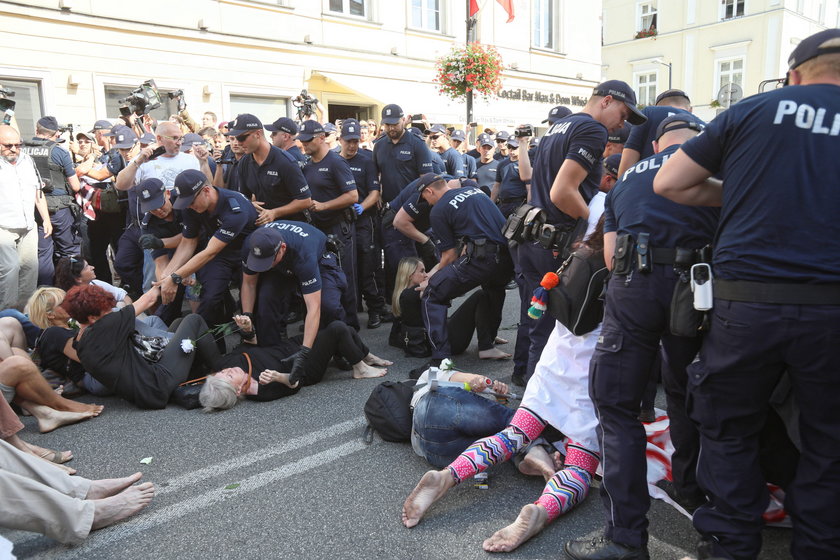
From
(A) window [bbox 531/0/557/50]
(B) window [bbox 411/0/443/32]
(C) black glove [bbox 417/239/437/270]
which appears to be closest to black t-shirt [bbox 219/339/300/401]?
(C) black glove [bbox 417/239/437/270]

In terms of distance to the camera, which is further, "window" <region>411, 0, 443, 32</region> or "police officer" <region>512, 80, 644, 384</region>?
"window" <region>411, 0, 443, 32</region>

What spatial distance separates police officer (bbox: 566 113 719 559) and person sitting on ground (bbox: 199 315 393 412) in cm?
245

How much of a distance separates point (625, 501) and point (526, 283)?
206 centimetres

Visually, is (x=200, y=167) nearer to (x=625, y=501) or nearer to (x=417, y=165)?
(x=417, y=165)

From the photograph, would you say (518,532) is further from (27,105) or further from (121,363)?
(27,105)

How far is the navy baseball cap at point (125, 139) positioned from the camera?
6648 millimetres

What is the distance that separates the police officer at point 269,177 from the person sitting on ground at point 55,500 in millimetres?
2839

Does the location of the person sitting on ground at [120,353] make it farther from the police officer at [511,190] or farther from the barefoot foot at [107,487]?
the police officer at [511,190]

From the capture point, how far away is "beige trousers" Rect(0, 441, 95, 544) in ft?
8.14

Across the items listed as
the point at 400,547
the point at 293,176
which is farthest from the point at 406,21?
the point at 400,547

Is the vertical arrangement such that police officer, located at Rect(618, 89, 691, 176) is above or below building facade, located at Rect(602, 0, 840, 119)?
below

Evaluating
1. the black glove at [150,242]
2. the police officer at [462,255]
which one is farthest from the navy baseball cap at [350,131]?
the black glove at [150,242]

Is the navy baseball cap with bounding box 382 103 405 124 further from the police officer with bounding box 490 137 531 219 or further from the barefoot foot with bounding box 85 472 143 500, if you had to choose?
the barefoot foot with bounding box 85 472 143 500

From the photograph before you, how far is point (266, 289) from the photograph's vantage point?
4828 millimetres
